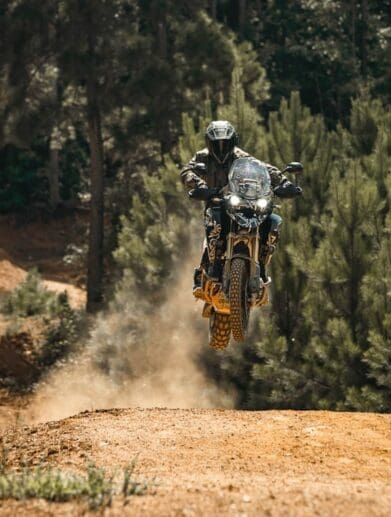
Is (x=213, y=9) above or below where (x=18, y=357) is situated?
above

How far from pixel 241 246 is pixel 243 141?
7.95 metres

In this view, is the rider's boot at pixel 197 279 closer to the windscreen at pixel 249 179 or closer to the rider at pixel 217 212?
the rider at pixel 217 212

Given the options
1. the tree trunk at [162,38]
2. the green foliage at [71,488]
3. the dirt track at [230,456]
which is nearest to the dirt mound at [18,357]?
the tree trunk at [162,38]

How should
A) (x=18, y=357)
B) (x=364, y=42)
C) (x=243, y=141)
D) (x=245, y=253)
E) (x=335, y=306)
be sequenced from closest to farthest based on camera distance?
(x=245, y=253) < (x=335, y=306) < (x=243, y=141) < (x=18, y=357) < (x=364, y=42)

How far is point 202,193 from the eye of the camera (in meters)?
10.7

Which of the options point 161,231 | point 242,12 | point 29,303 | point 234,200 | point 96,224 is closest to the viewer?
point 234,200

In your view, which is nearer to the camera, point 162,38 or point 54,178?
point 162,38

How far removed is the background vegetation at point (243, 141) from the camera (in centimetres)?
1560

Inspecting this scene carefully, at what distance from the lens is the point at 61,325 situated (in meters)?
26.1

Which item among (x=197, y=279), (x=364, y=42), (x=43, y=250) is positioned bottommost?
(x=197, y=279)

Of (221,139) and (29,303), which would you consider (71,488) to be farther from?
(29,303)

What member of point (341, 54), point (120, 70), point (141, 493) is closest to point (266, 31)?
point (341, 54)

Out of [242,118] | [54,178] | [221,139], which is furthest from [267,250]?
[54,178]

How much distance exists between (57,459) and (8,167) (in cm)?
3292
